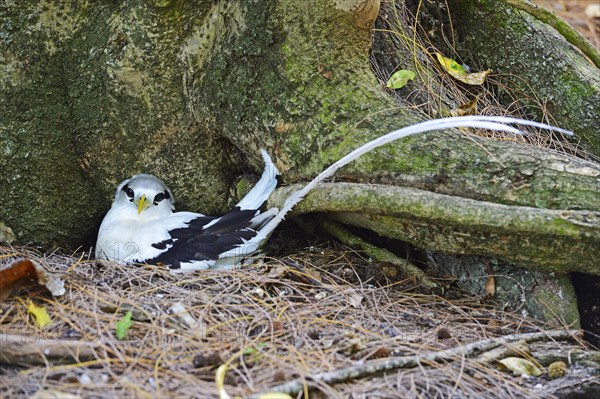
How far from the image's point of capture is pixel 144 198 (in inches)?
173

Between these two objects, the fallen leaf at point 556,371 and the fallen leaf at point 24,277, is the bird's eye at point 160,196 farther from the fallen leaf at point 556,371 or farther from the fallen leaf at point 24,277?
the fallen leaf at point 556,371

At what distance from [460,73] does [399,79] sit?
2.06 feet

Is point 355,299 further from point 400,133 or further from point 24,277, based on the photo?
point 24,277

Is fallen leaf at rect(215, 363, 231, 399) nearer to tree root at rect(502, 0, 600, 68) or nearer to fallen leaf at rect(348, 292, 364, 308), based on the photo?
fallen leaf at rect(348, 292, 364, 308)

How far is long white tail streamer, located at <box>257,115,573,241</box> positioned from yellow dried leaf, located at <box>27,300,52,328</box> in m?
1.34

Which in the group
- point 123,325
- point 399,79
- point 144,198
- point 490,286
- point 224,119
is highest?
point 224,119

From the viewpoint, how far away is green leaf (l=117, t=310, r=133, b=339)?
317cm

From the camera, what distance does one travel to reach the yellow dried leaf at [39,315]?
324 cm

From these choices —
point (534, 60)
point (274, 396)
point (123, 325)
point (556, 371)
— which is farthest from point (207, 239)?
point (534, 60)

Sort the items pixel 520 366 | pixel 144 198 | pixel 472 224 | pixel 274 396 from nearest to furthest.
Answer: pixel 274 396, pixel 520 366, pixel 472 224, pixel 144 198

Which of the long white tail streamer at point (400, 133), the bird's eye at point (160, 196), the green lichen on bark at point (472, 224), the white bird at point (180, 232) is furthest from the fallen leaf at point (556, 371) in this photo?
the bird's eye at point (160, 196)

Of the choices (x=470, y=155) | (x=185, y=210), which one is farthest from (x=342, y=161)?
(x=185, y=210)

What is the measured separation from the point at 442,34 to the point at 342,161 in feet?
6.00

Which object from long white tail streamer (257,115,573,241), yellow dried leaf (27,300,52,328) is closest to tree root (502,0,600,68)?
long white tail streamer (257,115,573,241)
